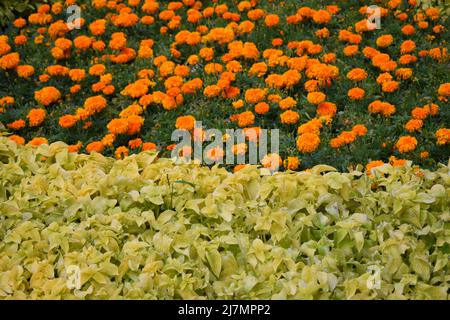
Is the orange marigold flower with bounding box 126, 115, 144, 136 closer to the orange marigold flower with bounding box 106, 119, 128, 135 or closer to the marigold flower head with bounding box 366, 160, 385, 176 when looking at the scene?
the orange marigold flower with bounding box 106, 119, 128, 135

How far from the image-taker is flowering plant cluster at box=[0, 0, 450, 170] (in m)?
4.74

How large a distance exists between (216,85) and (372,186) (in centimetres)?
194

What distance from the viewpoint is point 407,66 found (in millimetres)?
5438

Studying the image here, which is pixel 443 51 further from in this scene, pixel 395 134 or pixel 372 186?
pixel 372 186

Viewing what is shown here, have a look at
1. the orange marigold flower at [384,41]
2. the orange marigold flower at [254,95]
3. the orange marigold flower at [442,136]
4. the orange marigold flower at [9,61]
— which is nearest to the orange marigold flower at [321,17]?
the orange marigold flower at [384,41]

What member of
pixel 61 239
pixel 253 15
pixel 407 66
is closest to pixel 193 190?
pixel 61 239

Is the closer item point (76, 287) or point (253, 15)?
point (76, 287)

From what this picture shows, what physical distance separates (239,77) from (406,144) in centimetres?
156

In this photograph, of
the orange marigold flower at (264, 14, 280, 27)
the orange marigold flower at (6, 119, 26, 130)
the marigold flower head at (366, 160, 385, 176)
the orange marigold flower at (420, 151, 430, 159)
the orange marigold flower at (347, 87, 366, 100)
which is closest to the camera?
the marigold flower head at (366, 160, 385, 176)

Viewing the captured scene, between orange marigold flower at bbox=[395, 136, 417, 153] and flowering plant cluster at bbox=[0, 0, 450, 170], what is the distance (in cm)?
1

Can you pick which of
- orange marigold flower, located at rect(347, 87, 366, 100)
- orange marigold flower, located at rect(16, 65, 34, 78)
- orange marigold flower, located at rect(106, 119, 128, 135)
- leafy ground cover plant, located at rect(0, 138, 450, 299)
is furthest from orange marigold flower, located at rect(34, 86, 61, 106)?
orange marigold flower, located at rect(347, 87, 366, 100)

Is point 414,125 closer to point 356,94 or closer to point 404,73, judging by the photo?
point 356,94

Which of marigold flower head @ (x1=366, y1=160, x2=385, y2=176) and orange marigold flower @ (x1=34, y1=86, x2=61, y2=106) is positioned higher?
orange marigold flower @ (x1=34, y1=86, x2=61, y2=106)

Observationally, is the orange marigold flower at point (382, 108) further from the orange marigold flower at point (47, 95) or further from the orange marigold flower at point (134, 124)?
the orange marigold flower at point (47, 95)
